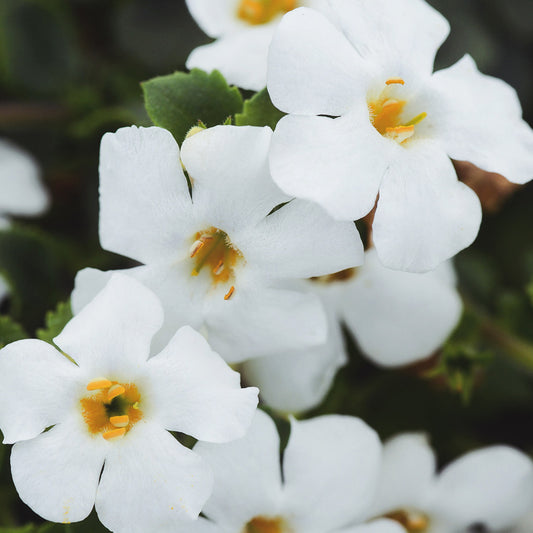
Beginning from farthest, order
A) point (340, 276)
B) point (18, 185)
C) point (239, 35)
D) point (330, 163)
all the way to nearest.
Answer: point (18, 185)
point (340, 276)
point (239, 35)
point (330, 163)

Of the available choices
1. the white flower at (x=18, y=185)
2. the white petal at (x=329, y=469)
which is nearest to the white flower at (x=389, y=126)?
the white petal at (x=329, y=469)

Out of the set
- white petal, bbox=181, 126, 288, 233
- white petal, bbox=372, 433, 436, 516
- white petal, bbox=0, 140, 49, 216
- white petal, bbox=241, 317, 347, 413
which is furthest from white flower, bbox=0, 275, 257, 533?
white petal, bbox=0, 140, 49, 216

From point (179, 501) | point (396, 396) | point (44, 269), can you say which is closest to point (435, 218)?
point (179, 501)

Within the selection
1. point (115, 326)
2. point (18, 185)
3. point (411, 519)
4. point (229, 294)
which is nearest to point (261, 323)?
point (229, 294)

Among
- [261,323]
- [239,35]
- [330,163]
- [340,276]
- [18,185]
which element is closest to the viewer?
[330,163]

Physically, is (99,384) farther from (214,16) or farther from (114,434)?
(214,16)

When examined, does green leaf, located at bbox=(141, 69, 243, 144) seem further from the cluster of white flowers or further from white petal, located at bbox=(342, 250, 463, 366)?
white petal, located at bbox=(342, 250, 463, 366)
